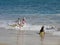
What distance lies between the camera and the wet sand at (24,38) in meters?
9.15

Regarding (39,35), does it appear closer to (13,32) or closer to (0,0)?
(13,32)

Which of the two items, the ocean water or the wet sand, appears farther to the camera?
the ocean water

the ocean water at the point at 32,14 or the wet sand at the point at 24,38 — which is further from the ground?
the ocean water at the point at 32,14

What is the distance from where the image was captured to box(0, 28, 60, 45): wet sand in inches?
360

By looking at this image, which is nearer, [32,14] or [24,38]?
[24,38]

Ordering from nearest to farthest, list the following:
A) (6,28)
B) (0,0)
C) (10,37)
Result: (10,37)
(6,28)
(0,0)

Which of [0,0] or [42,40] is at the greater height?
[0,0]

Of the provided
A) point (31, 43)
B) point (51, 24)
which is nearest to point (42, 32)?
point (31, 43)

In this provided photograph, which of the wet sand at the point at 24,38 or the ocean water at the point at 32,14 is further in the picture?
the ocean water at the point at 32,14

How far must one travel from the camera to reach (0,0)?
79.7 feet

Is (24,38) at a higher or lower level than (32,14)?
lower

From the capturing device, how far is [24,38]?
984 cm

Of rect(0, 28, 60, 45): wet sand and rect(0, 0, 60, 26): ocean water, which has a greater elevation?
rect(0, 0, 60, 26): ocean water

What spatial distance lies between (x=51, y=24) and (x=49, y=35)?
2125 mm
